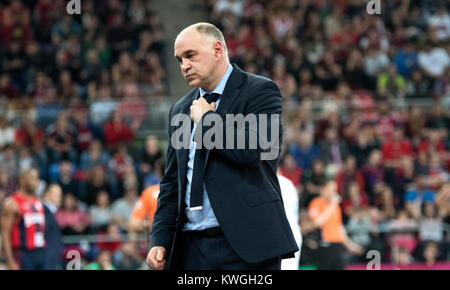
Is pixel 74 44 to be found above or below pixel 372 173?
above

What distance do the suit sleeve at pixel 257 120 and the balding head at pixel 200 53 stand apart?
0.24 meters

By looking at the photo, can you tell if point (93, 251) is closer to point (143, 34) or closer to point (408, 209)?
point (408, 209)

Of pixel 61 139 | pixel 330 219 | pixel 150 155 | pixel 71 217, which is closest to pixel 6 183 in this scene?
pixel 71 217

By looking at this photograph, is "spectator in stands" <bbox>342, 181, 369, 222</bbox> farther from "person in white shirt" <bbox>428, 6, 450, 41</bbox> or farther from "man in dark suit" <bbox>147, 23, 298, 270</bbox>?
"man in dark suit" <bbox>147, 23, 298, 270</bbox>

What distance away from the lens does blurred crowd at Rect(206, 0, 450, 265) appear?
38.9 ft

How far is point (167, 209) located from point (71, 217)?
7977mm


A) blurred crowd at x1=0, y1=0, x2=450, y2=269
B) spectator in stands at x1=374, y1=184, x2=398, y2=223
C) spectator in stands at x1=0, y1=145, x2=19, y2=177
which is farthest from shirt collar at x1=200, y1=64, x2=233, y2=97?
spectator in stands at x1=0, y1=145, x2=19, y2=177

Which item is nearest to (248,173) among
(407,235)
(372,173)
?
(407,235)

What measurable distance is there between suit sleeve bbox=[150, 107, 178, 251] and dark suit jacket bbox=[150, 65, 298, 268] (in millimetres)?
47

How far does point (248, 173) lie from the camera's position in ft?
11.8

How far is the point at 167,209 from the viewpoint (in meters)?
3.89

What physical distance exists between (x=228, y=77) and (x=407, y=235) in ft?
27.5

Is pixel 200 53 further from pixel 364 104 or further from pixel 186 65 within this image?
pixel 364 104

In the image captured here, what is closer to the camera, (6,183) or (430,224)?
(430,224)
